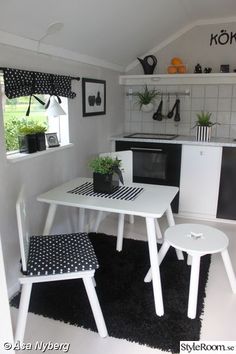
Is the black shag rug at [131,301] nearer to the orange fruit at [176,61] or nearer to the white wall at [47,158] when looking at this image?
the white wall at [47,158]

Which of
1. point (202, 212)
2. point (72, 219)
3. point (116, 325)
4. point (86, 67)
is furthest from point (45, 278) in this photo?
point (202, 212)

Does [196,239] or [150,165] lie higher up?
[150,165]

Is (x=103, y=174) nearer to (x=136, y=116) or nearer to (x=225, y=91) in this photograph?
(x=136, y=116)

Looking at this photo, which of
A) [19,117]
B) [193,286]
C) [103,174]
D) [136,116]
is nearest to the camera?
[193,286]

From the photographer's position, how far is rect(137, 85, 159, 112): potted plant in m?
3.77

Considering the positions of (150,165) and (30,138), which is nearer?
(30,138)

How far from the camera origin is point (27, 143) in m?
2.32

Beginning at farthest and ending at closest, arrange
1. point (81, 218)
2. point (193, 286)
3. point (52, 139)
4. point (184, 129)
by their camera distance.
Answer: point (184, 129)
point (81, 218)
point (52, 139)
point (193, 286)

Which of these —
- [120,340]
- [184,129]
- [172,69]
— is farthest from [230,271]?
[172,69]

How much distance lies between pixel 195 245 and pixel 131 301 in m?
0.57

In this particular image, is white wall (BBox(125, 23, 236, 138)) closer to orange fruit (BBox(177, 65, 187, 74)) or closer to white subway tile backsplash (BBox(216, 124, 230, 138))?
white subway tile backsplash (BBox(216, 124, 230, 138))

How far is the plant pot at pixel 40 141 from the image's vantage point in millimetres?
2391

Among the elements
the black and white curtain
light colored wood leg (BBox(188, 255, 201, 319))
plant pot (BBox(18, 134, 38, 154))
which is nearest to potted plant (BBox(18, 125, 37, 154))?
plant pot (BBox(18, 134, 38, 154))

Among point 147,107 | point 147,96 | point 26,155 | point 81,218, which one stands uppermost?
point 147,96
